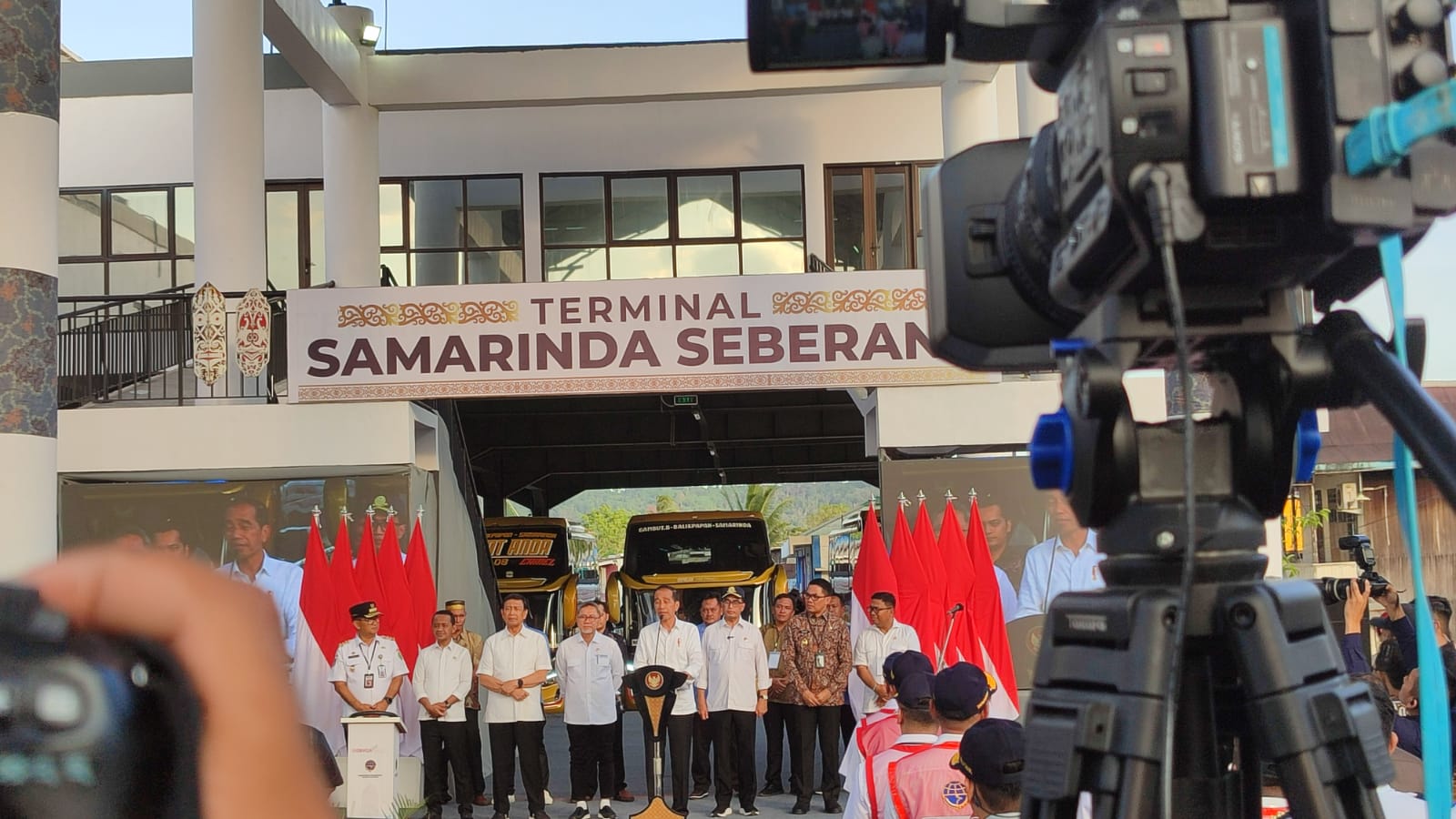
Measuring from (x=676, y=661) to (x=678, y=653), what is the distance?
0.06 meters

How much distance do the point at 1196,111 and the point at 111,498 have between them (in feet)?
37.3

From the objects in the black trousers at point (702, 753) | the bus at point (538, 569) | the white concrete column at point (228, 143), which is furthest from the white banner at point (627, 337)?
the bus at point (538, 569)

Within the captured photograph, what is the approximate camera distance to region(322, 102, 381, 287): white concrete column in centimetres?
1519

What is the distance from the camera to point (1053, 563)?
35.7 feet

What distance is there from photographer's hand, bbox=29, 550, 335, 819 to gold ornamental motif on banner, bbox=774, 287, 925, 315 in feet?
33.3

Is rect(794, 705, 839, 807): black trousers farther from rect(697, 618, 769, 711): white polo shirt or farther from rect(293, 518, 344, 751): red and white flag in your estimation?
rect(293, 518, 344, 751): red and white flag

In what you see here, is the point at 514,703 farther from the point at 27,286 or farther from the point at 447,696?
the point at 27,286

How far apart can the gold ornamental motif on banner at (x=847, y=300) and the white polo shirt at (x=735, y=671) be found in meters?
2.76

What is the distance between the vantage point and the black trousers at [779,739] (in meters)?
11.4

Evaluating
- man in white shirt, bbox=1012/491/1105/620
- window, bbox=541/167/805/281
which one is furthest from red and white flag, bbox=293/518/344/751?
window, bbox=541/167/805/281

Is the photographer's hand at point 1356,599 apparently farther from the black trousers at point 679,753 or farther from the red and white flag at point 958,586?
the black trousers at point 679,753

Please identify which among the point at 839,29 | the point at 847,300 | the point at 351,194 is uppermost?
the point at 351,194

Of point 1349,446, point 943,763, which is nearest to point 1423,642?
point 943,763

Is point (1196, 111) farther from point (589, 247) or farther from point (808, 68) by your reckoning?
point (589, 247)
